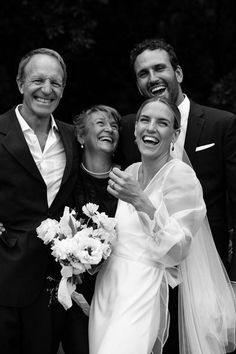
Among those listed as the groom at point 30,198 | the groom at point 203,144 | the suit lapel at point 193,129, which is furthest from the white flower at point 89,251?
the suit lapel at point 193,129

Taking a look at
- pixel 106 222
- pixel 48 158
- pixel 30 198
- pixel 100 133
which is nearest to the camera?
pixel 106 222

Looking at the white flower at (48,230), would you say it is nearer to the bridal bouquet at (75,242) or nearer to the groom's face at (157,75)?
the bridal bouquet at (75,242)

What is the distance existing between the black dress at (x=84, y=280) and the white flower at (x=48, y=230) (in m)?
0.48

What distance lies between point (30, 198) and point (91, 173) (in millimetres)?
543

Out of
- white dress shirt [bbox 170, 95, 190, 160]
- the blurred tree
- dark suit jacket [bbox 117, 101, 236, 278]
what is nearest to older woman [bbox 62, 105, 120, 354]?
white dress shirt [bbox 170, 95, 190, 160]

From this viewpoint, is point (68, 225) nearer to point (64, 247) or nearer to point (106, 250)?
point (64, 247)

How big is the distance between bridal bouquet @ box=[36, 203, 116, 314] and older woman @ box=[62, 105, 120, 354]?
0.39 m

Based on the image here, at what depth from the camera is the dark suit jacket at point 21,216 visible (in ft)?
14.6

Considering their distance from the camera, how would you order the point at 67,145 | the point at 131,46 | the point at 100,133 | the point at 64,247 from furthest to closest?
1. the point at 131,46
2. the point at 100,133
3. the point at 67,145
4. the point at 64,247

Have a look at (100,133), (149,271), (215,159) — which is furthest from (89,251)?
(215,159)

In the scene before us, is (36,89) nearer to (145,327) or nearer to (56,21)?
(145,327)

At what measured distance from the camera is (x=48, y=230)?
13.7 feet

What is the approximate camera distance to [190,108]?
15.9 ft

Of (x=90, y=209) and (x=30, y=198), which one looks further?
(x=30, y=198)
